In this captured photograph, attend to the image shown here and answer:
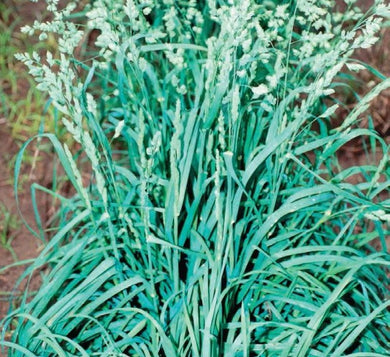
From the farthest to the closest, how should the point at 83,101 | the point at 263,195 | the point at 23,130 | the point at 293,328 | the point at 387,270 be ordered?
the point at 23,130
the point at 387,270
the point at 263,195
the point at 83,101
the point at 293,328

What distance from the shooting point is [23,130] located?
2686 mm

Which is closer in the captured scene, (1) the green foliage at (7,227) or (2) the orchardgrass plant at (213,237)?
(2) the orchardgrass plant at (213,237)

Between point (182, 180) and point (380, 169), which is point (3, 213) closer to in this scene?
point (182, 180)

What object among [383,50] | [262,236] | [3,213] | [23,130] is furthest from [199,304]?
[383,50]

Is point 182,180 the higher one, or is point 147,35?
point 147,35

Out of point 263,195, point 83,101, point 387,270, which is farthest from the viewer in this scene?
point 387,270

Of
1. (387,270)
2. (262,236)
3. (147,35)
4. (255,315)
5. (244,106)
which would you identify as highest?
(147,35)

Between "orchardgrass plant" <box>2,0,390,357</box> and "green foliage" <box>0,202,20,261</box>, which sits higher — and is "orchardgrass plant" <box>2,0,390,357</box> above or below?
above

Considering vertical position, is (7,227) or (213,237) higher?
(213,237)

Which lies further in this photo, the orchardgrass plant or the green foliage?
the green foliage

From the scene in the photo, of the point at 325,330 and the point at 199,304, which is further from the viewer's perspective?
the point at 199,304

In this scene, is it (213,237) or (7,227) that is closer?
(213,237)

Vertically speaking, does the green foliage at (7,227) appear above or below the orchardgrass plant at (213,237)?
below

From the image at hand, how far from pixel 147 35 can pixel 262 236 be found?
59 cm
